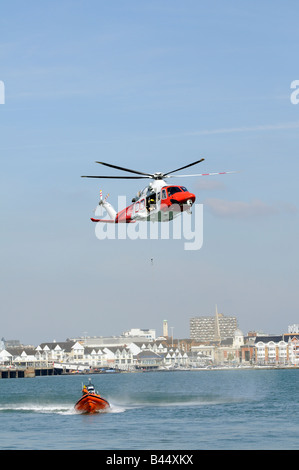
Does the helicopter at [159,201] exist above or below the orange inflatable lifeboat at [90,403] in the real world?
above

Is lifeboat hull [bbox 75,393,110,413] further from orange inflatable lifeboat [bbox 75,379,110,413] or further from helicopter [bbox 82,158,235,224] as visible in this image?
helicopter [bbox 82,158,235,224]

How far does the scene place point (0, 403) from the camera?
142875 mm

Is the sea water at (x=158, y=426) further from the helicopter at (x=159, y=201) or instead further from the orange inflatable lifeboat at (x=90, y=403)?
the helicopter at (x=159, y=201)

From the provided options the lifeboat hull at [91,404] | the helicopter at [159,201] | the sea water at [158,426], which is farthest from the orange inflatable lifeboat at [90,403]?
the helicopter at [159,201]

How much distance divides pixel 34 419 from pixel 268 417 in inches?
1111

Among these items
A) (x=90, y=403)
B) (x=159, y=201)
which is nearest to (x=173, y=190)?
(x=159, y=201)

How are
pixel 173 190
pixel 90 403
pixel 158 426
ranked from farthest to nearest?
pixel 90 403 < pixel 158 426 < pixel 173 190

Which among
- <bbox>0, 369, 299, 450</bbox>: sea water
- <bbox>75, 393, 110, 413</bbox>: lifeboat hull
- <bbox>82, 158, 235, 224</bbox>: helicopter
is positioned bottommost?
<bbox>0, 369, 299, 450</bbox>: sea water

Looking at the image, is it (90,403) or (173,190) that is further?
(90,403)

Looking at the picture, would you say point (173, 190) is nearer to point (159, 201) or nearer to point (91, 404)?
point (159, 201)

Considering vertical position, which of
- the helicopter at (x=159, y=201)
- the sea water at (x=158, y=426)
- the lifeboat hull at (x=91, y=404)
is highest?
the helicopter at (x=159, y=201)

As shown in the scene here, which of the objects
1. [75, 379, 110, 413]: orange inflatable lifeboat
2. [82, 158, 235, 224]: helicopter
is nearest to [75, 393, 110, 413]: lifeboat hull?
[75, 379, 110, 413]: orange inflatable lifeboat
